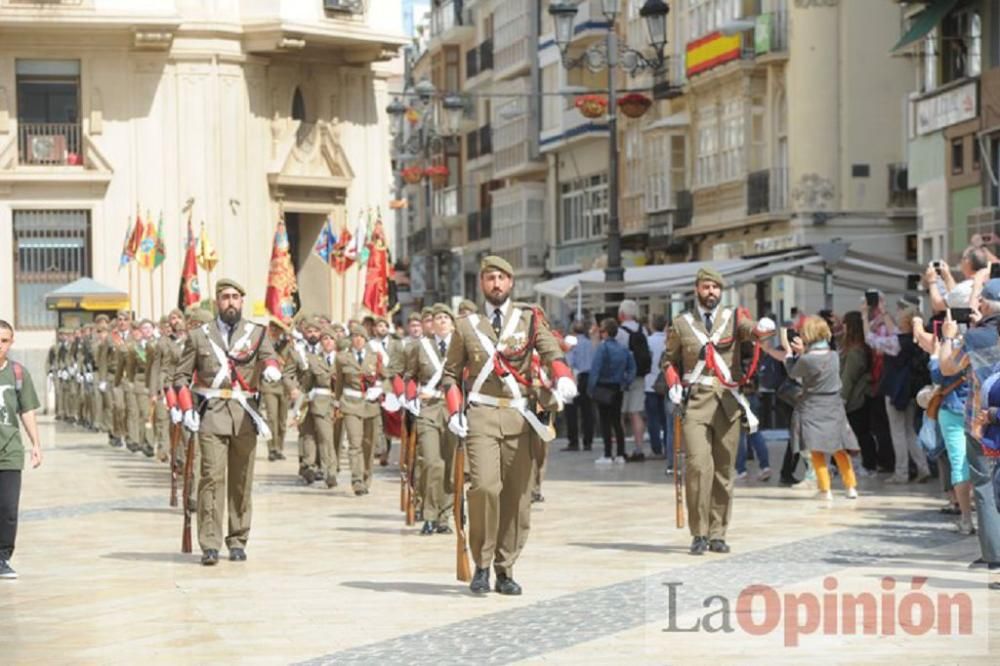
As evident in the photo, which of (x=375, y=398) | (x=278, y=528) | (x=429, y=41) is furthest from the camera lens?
(x=429, y=41)

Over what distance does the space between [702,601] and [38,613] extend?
391cm

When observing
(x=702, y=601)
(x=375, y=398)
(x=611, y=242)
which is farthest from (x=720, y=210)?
(x=702, y=601)

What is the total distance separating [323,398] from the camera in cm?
2686

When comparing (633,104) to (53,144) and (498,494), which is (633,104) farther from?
(498,494)

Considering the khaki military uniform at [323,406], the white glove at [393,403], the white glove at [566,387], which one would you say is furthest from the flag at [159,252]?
the white glove at [566,387]

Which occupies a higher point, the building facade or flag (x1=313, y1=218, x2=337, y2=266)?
the building facade

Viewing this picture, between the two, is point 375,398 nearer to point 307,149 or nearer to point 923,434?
point 923,434

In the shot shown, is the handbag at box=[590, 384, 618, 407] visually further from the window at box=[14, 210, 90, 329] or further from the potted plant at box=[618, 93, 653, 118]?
the window at box=[14, 210, 90, 329]

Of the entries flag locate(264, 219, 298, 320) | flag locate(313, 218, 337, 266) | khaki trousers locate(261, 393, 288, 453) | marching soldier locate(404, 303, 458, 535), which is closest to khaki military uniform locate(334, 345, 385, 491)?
marching soldier locate(404, 303, 458, 535)

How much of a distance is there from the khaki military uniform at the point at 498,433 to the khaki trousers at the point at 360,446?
9902 millimetres

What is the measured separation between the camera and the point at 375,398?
23531 millimetres

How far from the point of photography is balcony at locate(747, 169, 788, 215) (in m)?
54.7

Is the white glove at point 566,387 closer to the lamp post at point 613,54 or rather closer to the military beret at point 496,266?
the military beret at point 496,266

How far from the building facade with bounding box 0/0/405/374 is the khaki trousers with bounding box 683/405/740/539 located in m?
35.4
